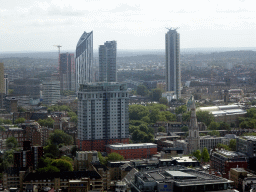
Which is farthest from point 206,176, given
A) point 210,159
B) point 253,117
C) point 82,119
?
point 253,117

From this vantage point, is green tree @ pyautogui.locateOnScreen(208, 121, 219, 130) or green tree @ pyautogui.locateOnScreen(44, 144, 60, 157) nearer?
green tree @ pyautogui.locateOnScreen(44, 144, 60, 157)

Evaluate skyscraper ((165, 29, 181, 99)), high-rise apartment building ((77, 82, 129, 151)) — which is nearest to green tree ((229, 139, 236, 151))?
high-rise apartment building ((77, 82, 129, 151))

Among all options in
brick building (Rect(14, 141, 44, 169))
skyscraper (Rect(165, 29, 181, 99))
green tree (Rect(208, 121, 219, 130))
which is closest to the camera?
brick building (Rect(14, 141, 44, 169))

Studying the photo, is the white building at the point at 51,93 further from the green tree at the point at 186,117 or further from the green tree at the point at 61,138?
the green tree at the point at 61,138

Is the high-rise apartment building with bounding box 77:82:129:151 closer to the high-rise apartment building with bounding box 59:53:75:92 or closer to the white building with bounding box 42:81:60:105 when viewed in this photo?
the white building with bounding box 42:81:60:105

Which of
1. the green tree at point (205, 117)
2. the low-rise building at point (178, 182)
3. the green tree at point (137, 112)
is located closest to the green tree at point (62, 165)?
the low-rise building at point (178, 182)

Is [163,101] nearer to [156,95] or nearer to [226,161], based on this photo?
[156,95]
